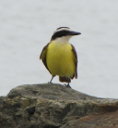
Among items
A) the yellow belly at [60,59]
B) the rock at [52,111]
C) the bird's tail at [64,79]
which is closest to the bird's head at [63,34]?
the yellow belly at [60,59]

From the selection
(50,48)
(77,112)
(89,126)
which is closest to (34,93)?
(77,112)

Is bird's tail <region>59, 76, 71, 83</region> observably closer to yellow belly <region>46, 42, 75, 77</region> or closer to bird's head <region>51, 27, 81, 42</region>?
yellow belly <region>46, 42, 75, 77</region>

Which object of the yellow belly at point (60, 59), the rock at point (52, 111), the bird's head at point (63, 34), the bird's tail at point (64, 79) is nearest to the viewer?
the rock at point (52, 111)

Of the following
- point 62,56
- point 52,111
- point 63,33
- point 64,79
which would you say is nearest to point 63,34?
point 63,33

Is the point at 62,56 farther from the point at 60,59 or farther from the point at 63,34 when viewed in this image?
the point at 63,34

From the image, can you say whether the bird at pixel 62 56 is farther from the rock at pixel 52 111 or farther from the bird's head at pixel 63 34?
the rock at pixel 52 111
